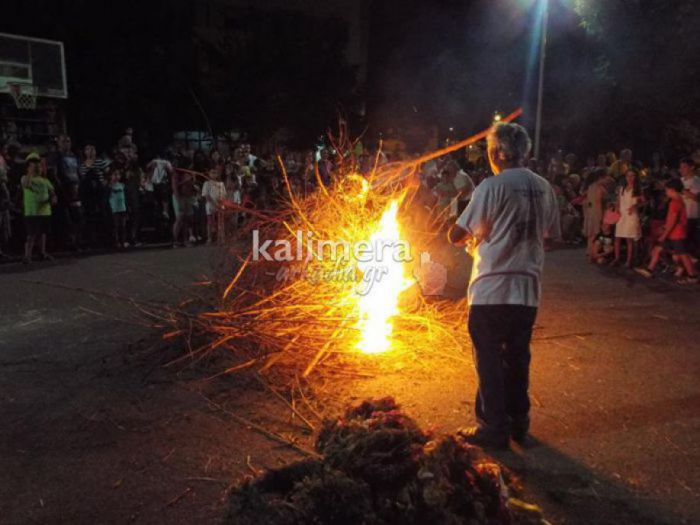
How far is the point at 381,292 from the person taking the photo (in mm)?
6141

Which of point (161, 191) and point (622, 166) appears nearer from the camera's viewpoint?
point (161, 191)

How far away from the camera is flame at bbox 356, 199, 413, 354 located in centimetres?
602

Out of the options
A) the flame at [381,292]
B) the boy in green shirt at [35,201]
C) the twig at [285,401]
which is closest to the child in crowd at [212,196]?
the boy in green shirt at [35,201]

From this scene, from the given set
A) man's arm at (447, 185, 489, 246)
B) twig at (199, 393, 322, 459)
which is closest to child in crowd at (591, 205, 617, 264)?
man's arm at (447, 185, 489, 246)

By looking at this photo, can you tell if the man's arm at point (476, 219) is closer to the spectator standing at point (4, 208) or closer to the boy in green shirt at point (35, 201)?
the boy in green shirt at point (35, 201)

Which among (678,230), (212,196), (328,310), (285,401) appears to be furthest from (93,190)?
(678,230)

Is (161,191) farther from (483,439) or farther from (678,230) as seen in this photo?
(483,439)

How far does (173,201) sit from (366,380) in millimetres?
9511

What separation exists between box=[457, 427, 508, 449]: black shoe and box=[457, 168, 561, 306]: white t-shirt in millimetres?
840

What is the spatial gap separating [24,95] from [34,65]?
37.5 inches

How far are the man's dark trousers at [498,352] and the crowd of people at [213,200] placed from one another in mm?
4519

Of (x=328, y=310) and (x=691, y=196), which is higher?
(x=691, y=196)

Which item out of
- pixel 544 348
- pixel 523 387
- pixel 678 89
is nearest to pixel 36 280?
pixel 544 348

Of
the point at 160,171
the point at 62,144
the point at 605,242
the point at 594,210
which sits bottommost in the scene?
the point at 605,242
